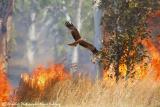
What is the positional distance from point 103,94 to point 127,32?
3.51 meters

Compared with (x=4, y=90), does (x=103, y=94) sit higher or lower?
lower

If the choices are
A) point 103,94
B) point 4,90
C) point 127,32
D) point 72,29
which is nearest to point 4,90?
point 4,90

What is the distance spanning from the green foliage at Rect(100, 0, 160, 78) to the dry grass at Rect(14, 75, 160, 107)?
2.08m

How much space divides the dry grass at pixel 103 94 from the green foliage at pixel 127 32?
2.08 metres

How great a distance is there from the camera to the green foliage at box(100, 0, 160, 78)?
15352mm

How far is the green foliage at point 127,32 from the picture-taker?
15352 mm

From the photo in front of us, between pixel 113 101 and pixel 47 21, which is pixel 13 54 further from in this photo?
pixel 113 101

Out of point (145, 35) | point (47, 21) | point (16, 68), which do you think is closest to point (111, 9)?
point (145, 35)

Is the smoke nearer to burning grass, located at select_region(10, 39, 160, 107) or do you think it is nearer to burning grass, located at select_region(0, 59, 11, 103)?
burning grass, located at select_region(0, 59, 11, 103)

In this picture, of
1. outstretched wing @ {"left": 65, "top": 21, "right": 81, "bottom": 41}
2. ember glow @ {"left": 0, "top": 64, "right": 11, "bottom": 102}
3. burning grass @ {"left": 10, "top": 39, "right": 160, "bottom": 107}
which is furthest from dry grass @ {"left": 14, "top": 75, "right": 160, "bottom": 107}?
outstretched wing @ {"left": 65, "top": 21, "right": 81, "bottom": 41}

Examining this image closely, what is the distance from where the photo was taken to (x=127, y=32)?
1530 cm

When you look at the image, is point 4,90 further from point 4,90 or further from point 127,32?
point 127,32

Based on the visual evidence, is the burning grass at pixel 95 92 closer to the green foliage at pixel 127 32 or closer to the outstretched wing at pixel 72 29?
the green foliage at pixel 127 32

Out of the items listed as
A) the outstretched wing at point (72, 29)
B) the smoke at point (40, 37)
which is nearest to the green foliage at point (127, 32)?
the outstretched wing at point (72, 29)
